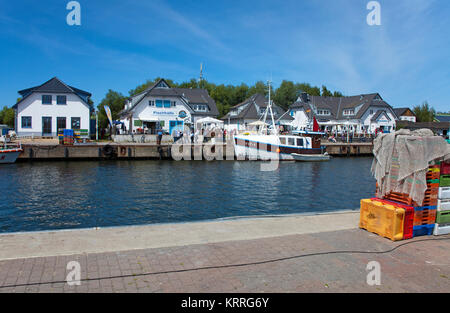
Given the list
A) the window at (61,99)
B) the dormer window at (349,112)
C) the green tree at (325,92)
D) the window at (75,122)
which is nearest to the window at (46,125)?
the window at (61,99)

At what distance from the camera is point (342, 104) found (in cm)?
7481

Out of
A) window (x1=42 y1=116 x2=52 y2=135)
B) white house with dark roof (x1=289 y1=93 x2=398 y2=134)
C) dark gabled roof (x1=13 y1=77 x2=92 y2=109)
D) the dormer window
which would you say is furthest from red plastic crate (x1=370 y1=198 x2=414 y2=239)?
the dormer window

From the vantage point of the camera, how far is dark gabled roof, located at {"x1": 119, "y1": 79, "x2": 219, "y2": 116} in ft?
167

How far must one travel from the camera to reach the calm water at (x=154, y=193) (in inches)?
543

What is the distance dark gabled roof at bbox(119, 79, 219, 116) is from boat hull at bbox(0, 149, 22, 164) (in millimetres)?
21010

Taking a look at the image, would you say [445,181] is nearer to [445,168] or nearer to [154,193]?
[445,168]

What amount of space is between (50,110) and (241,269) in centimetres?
4634

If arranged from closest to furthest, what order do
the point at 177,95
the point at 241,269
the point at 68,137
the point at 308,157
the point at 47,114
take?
the point at 241,269 < the point at 68,137 < the point at 308,157 < the point at 47,114 < the point at 177,95

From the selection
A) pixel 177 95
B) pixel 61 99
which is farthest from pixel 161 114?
pixel 61 99

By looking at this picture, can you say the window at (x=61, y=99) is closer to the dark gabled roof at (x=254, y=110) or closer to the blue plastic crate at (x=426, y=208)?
the dark gabled roof at (x=254, y=110)

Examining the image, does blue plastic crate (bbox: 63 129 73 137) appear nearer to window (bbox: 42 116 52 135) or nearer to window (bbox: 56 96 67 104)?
window (bbox: 42 116 52 135)

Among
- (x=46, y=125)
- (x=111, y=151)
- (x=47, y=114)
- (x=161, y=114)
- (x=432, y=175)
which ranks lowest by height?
(x=111, y=151)

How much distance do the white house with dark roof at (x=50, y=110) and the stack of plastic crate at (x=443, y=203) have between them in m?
42.7
